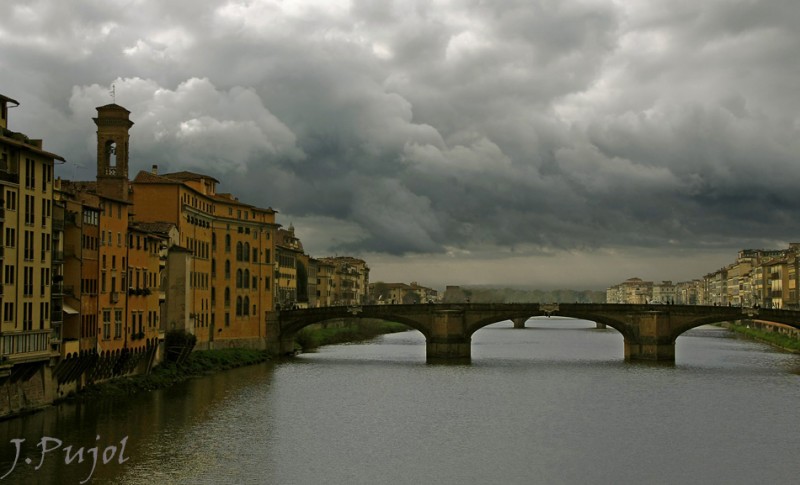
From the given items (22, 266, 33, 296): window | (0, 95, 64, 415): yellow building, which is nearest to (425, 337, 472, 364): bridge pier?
(0, 95, 64, 415): yellow building

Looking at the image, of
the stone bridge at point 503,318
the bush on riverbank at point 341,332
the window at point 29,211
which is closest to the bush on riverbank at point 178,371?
the stone bridge at point 503,318

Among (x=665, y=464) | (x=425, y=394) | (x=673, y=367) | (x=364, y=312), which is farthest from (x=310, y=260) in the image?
(x=665, y=464)

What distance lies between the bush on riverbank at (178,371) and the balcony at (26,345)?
4809 mm

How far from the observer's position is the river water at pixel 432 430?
1479 inches

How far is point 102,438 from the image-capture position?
4269cm

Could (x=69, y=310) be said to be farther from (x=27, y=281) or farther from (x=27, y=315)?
(x=27, y=281)

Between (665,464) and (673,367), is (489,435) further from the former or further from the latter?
(673,367)

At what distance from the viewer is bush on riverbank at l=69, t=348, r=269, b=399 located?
54856 mm

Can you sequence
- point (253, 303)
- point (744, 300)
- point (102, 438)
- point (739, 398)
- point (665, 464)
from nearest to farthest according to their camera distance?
point (665, 464), point (102, 438), point (739, 398), point (253, 303), point (744, 300)

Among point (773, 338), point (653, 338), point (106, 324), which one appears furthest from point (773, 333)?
point (106, 324)

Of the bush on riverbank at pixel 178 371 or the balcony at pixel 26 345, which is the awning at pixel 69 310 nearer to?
the balcony at pixel 26 345

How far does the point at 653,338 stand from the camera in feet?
291

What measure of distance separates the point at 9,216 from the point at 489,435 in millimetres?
24191

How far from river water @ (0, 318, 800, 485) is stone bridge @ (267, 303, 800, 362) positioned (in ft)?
36.4
